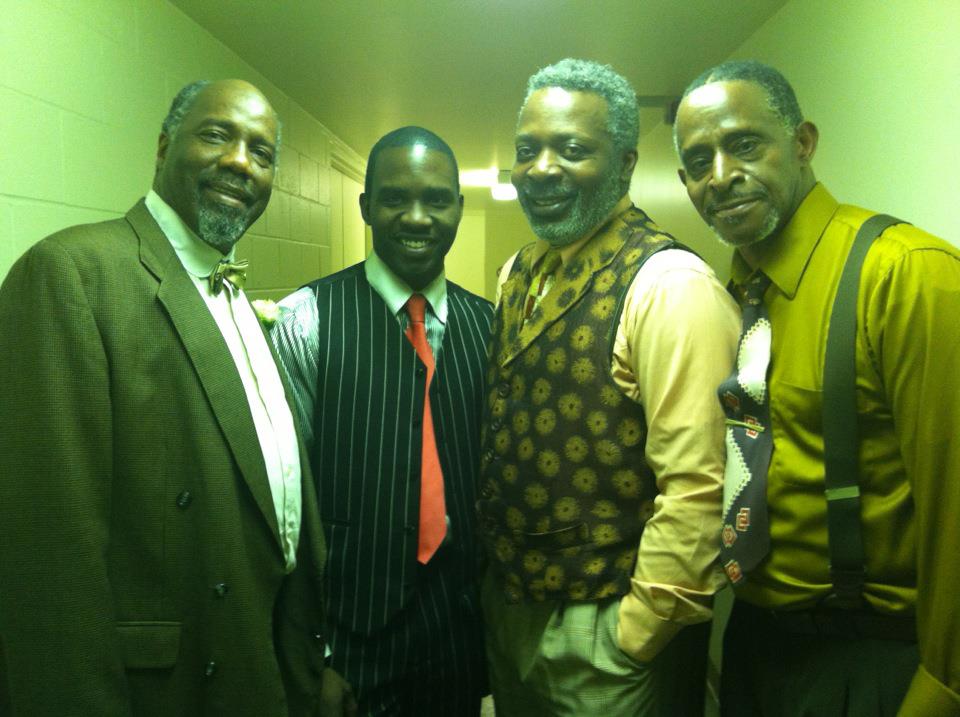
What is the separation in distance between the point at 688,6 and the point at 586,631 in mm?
1796

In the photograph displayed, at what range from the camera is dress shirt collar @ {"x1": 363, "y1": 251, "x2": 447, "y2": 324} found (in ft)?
4.82

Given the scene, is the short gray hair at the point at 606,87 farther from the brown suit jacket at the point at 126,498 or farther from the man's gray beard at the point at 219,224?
the brown suit jacket at the point at 126,498

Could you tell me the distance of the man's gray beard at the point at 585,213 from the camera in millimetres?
1317

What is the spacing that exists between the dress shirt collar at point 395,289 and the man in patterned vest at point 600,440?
0.22m

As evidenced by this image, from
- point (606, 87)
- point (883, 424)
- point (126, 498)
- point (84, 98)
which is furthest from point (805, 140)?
point (84, 98)

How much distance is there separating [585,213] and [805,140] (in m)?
0.43

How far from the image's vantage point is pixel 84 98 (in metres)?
1.58

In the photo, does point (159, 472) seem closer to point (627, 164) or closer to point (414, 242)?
point (414, 242)

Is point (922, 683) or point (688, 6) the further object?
point (688, 6)

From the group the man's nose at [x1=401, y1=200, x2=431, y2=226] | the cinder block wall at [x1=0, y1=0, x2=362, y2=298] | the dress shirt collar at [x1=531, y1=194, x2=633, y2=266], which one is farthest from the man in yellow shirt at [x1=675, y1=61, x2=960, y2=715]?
the cinder block wall at [x1=0, y1=0, x2=362, y2=298]

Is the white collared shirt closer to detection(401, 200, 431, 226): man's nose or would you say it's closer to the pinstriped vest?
the pinstriped vest

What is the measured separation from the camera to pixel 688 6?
6.20 ft

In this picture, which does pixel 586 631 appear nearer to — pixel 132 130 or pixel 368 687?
pixel 368 687

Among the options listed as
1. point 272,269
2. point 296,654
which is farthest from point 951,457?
point 272,269
